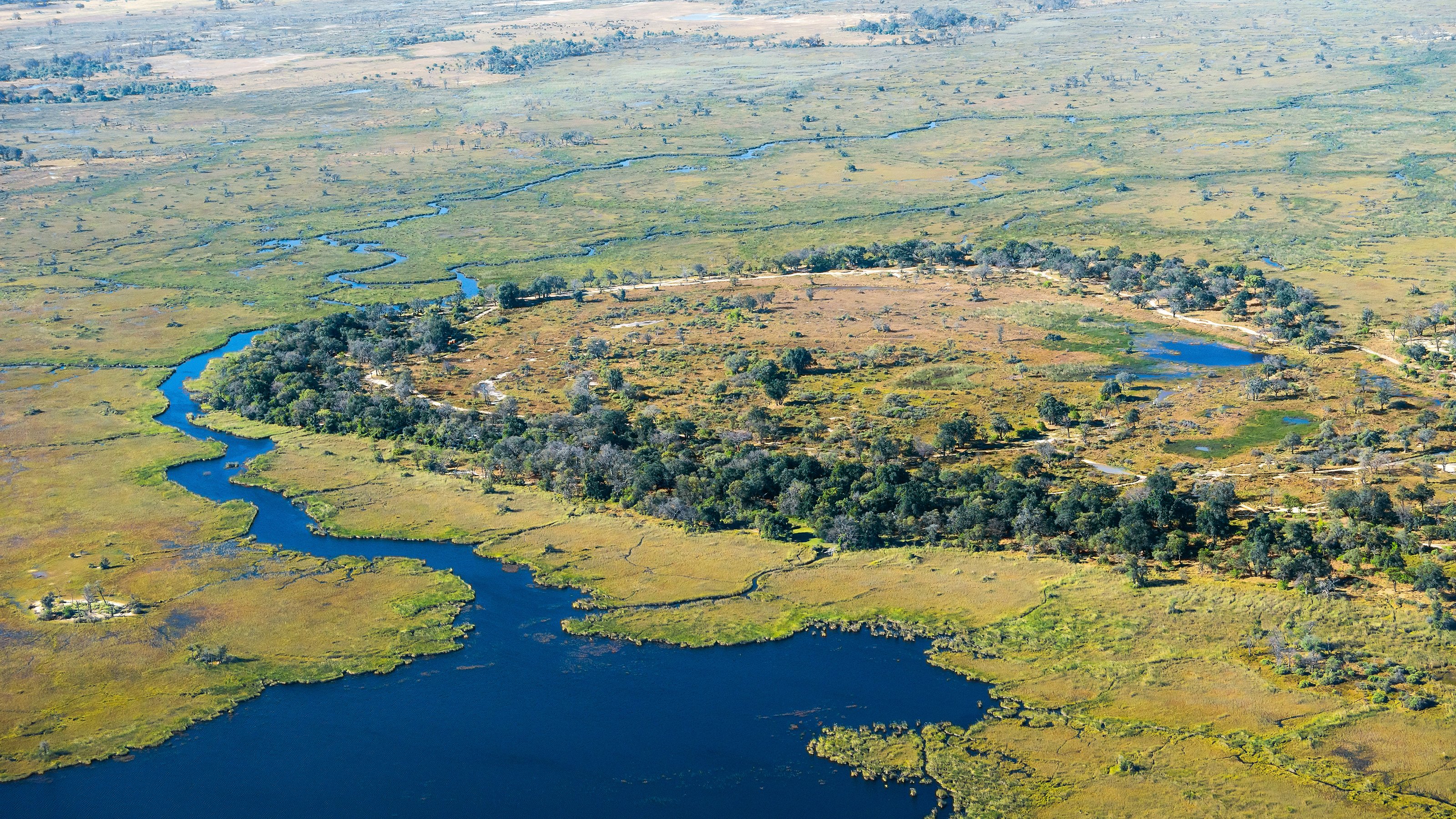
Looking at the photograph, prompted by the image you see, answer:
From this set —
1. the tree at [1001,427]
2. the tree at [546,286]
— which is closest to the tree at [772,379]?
the tree at [1001,427]

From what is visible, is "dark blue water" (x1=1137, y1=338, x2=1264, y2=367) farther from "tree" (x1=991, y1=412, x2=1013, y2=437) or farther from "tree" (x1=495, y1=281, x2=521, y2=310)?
"tree" (x1=495, y1=281, x2=521, y2=310)

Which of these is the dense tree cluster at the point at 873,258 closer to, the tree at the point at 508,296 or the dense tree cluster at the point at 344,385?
the tree at the point at 508,296

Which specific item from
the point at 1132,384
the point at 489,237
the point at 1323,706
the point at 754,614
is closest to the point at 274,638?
the point at 754,614

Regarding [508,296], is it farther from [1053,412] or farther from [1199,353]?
[1199,353]

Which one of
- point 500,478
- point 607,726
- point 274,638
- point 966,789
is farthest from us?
point 500,478

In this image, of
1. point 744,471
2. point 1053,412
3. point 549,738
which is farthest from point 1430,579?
point 549,738

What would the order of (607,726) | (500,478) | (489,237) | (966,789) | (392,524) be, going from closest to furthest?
(966,789), (607,726), (392,524), (500,478), (489,237)

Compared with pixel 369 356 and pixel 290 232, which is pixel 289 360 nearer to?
pixel 369 356
